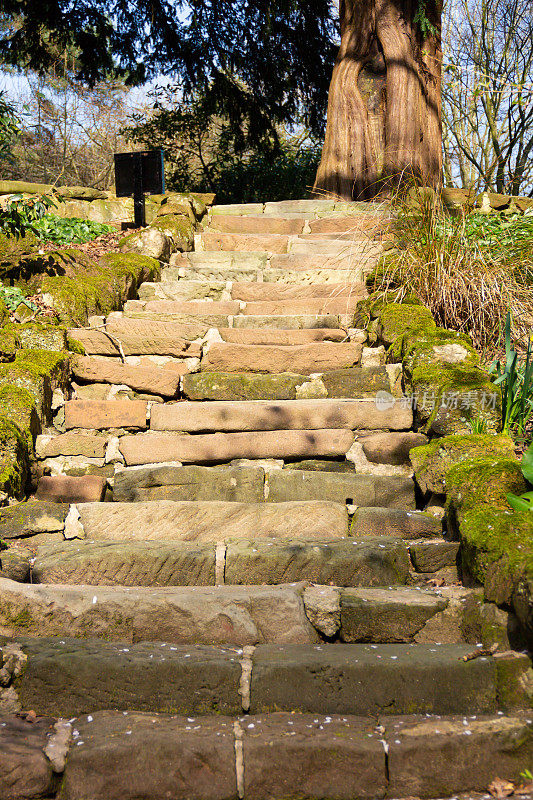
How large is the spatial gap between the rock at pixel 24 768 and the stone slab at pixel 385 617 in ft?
2.95

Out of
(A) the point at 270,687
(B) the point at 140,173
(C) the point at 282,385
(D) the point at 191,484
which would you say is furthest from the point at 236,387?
(B) the point at 140,173

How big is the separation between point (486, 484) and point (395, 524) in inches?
16.3

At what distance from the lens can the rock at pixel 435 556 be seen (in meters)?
2.23

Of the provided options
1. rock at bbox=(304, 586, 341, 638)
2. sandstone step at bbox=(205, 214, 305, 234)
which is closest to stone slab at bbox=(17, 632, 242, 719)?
rock at bbox=(304, 586, 341, 638)

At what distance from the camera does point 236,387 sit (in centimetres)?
339

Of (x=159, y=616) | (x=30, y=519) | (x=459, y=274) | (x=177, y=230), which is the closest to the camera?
(x=159, y=616)

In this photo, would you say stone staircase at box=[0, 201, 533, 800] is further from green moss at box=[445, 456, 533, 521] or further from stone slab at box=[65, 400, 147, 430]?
green moss at box=[445, 456, 533, 521]

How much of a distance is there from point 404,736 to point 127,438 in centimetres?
185

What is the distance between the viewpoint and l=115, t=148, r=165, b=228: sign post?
5719 millimetres

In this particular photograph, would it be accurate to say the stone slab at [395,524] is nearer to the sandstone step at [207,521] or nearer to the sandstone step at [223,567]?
the sandstone step at [207,521]

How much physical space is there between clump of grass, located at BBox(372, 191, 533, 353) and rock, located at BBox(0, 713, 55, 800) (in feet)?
10.1

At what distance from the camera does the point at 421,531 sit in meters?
2.44

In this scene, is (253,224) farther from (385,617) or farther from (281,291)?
(385,617)

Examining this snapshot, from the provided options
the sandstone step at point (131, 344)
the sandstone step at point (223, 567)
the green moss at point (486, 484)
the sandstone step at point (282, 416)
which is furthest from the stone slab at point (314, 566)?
the sandstone step at point (131, 344)
